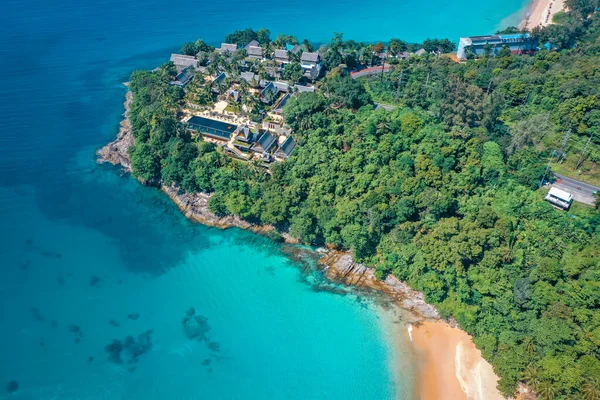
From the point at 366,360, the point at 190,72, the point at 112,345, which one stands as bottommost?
the point at 112,345

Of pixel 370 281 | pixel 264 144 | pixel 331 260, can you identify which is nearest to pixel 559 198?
pixel 370 281

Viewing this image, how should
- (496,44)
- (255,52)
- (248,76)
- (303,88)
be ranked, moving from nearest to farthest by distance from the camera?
(303,88) → (248,76) → (255,52) → (496,44)

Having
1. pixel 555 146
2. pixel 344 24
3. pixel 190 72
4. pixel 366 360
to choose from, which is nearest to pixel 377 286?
pixel 366 360

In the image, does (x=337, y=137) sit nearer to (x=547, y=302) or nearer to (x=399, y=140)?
(x=399, y=140)

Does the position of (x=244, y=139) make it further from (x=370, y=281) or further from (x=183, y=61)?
(x=183, y=61)

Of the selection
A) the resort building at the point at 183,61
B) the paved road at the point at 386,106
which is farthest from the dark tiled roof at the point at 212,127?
the paved road at the point at 386,106

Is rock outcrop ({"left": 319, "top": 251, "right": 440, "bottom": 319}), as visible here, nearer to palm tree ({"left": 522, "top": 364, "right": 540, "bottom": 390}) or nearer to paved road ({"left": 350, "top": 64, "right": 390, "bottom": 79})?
palm tree ({"left": 522, "top": 364, "right": 540, "bottom": 390})

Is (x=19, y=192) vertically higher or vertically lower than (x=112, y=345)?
higher

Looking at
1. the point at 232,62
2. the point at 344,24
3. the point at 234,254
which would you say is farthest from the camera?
the point at 344,24
